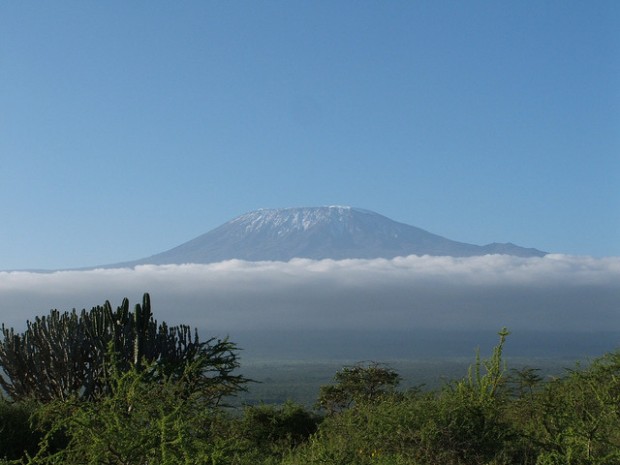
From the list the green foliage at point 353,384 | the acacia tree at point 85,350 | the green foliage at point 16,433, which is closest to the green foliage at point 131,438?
the green foliage at point 16,433

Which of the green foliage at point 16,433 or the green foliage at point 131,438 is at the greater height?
the green foliage at point 131,438

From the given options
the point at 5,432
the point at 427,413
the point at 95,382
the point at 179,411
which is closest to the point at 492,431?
the point at 427,413

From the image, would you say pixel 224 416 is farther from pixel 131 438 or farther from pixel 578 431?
pixel 131 438

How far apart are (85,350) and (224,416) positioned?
8205 millimetres

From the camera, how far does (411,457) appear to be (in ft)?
35.9

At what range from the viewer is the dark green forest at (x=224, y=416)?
7.38 m

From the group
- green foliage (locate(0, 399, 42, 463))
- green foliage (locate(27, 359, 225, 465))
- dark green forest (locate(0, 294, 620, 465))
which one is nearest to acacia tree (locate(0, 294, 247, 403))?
dark green forest (locate(0, 294, 620, 465))

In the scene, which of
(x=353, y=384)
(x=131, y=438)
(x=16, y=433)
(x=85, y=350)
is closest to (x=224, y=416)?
(x=16, y=433)

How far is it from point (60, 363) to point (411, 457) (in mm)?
11224

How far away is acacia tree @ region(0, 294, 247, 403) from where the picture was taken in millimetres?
19766

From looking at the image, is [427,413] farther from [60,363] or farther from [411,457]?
[60,363]

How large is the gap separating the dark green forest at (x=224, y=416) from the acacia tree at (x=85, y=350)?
3 cm

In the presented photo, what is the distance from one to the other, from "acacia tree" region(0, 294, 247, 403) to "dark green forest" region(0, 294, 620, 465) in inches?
1.2

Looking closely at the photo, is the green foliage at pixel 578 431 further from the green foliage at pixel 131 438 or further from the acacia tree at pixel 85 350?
the acacia tree at pixel 85 350
